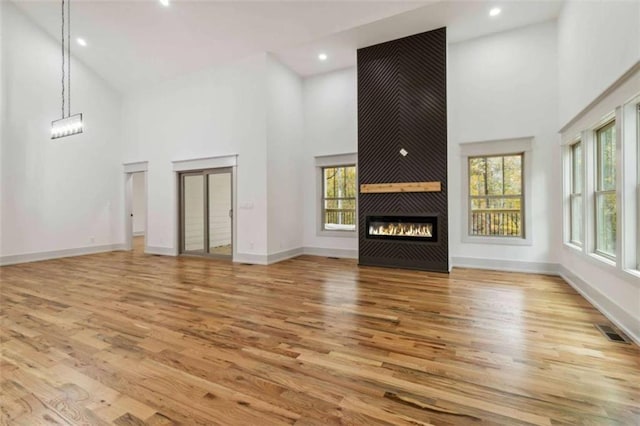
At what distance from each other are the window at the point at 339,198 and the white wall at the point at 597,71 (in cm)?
377

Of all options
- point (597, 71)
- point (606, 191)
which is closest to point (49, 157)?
point (597, 71)

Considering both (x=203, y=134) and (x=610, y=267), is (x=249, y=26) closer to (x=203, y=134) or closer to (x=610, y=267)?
(x=203, y=134)

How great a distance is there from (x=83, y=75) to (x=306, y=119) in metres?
5.49

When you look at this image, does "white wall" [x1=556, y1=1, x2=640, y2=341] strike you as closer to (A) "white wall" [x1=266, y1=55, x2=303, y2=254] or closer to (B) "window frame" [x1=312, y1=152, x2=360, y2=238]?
(B) "window frame" [x1=312, y1=152, x2=360, y2=238]

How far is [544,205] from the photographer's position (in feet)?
16.4

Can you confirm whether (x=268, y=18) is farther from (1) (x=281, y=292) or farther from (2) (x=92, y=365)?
(2) (x=92, y=365)

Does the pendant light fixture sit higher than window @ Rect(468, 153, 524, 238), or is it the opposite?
the pendant light fixture

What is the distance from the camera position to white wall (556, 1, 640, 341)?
2.59 meters

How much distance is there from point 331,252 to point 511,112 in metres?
4.33

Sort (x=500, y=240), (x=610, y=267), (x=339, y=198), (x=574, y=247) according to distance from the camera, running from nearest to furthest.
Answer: (x=610, y=267)
(x=574, y=247)
(x=500, y=240)
(x=339, y=198)

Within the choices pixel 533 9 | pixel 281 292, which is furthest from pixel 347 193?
pixel 533 9

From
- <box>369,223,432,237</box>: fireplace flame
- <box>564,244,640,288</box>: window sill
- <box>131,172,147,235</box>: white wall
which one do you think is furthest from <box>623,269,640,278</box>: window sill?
<box>131,172,147,235</box>: white wall

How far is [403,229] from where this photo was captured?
5.48 m

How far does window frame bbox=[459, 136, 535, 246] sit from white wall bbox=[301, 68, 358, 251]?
7.18 ft
